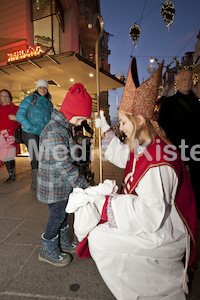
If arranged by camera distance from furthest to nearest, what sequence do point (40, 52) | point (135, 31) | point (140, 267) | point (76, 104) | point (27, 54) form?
1. point (135, 31)
2. point (27, 54)
3. point (40, 52)
4. point (76, 104)
5. point (140, 267)

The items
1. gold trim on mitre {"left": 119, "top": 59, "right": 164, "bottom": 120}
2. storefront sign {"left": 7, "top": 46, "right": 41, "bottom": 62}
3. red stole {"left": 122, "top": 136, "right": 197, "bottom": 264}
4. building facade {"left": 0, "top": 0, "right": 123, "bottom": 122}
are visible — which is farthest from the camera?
building facade {"left": 0, "top": 0, "right": 123, "bottom": 122}

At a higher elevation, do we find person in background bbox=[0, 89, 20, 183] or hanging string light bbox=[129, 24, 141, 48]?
hanging string light bbox=[129, 24, 141, 48]

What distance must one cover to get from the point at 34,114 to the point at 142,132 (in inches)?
112

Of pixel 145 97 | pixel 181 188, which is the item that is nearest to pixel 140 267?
pixel 181 188

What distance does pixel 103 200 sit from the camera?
4.26 ft

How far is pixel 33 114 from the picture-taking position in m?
3.64

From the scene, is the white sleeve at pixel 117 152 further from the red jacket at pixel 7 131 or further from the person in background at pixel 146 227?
the red jacket at pixel 7 131

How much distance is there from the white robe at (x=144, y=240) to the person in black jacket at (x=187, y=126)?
184cm

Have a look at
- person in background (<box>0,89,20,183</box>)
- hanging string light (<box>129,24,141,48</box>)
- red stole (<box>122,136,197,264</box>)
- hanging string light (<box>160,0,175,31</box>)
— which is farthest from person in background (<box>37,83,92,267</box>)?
hanging string light (<box>129,24,141,48</box>)

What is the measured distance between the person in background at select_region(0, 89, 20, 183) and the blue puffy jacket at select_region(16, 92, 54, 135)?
108 cm

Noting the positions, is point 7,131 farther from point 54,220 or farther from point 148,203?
point 148,203

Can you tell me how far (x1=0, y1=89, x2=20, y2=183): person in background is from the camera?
4512 mm

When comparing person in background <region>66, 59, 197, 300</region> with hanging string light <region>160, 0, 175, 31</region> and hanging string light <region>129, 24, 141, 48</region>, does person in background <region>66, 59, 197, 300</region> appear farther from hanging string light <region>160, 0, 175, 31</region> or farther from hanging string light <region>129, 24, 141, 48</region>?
hanging string light <region>129, 24, 141, 48</region>

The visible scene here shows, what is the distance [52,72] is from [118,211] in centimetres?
762
